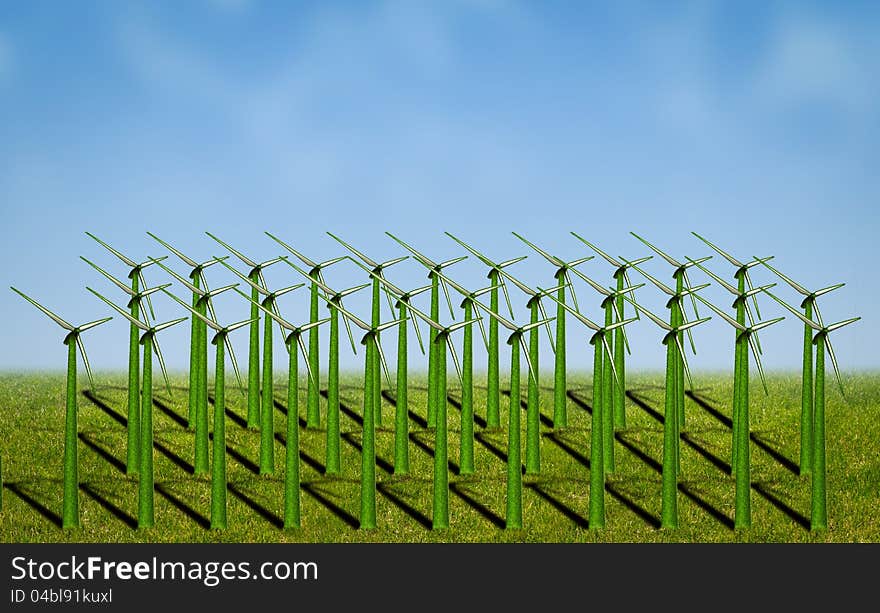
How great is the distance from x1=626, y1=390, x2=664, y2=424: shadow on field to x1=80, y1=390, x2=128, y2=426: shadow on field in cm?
3055

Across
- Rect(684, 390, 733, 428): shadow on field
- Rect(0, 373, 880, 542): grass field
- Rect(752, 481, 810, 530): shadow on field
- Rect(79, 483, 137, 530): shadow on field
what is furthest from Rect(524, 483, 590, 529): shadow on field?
Rect(79, 483, 137, 530): shadow on field

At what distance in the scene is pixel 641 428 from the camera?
8194 cm

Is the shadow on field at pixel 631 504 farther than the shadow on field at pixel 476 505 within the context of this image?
Yes

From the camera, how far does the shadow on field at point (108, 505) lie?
66812mm

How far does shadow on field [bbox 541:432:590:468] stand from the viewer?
3002 inches

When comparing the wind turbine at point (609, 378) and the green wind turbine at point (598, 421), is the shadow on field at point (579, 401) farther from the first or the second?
the green wind turbine at point (598, 421)

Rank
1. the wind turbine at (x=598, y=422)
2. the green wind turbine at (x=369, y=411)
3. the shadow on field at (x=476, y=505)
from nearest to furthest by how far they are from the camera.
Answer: the green wind turbine at (x=369, y=411), the wind turbine at (x=598, y=422), the shadow on field at (x=476, y=505)

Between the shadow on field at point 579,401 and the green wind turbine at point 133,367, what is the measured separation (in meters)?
27.4

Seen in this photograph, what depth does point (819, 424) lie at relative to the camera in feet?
217

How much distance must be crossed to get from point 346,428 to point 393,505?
12.1m

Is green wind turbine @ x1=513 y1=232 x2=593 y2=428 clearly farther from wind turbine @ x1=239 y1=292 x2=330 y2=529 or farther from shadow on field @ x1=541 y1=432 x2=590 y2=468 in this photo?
wind turbine @ x1=239 y1=292 x2=330 y2=529

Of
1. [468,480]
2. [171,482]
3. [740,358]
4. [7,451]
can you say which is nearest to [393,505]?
[468,480]

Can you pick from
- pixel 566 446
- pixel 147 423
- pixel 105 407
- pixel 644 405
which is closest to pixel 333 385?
pixel 147 423

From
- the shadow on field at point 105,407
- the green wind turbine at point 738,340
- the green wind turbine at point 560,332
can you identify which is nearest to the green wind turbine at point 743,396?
the green wind turbine at point 738,340
